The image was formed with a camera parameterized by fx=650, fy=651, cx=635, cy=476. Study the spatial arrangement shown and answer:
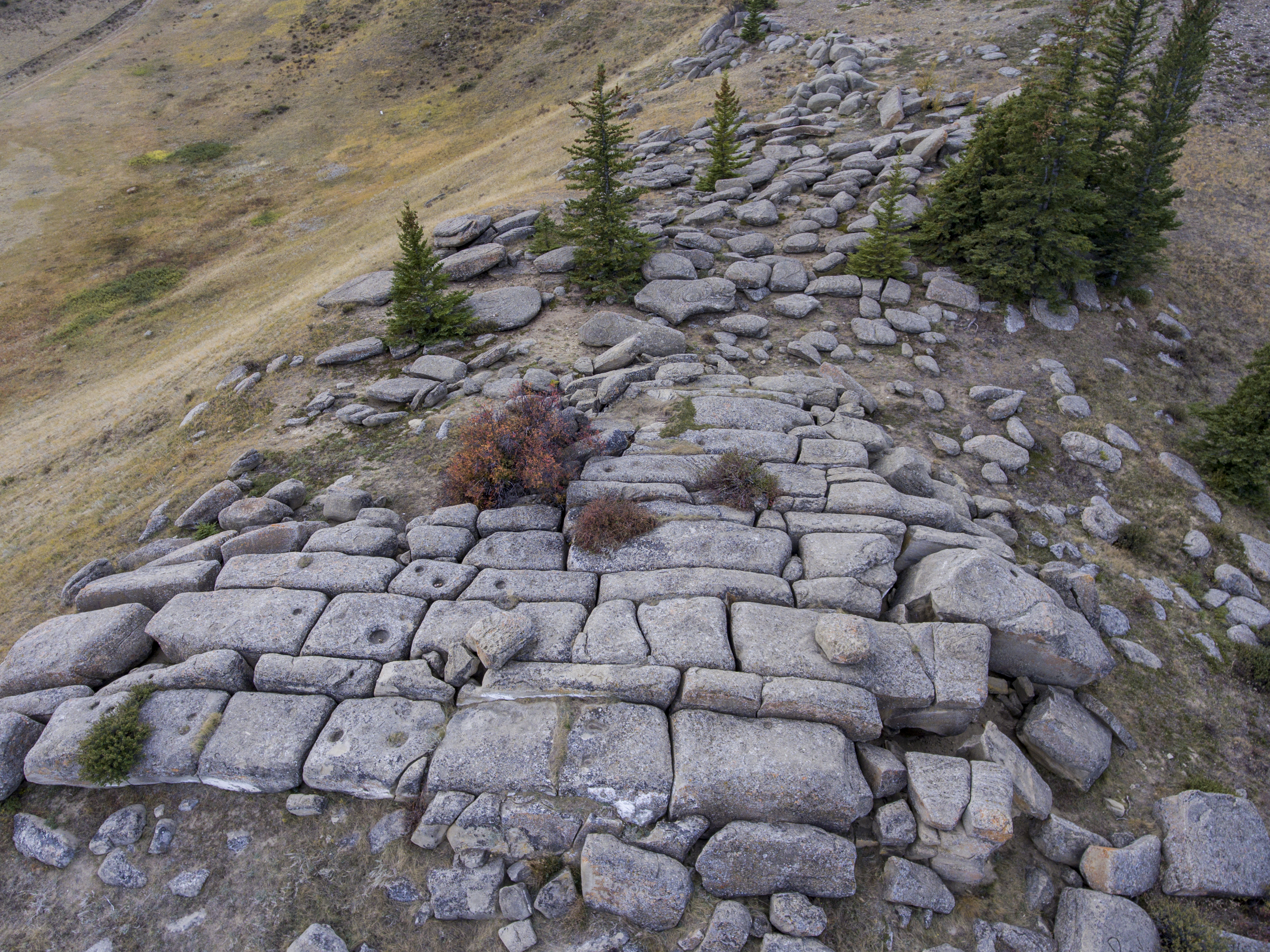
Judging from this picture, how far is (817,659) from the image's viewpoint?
900 cm

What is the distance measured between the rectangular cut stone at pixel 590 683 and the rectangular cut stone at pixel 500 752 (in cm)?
20

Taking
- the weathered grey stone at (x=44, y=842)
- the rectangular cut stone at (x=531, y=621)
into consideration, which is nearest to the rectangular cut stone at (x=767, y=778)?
the rectangular cut stone at (x=531, y=621)

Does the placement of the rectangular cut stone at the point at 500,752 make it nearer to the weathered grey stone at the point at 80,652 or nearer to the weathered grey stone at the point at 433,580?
the weathered grey stone at the point at 433,580

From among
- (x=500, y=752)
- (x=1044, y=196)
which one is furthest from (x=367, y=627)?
(x=1044, y=196)

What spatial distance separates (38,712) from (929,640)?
42.0 feet

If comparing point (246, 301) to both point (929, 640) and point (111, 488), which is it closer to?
point (111, 488)

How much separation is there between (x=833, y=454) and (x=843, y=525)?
2009mm

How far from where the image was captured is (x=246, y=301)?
31.3 m

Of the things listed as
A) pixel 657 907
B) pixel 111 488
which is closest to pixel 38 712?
pixel 657 907

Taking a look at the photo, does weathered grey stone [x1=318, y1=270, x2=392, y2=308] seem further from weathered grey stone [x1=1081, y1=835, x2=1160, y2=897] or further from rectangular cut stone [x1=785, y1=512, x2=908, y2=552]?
weathered grey stone [x1=1081, y1=835, x2=1160, y2=897]

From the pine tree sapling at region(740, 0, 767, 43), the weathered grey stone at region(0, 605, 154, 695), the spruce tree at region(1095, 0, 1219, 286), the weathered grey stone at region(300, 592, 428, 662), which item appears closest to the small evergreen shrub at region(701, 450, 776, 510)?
the weathered grey stone at region(300, 592, 428, 662)

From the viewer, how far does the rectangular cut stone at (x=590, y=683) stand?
8.66 metres

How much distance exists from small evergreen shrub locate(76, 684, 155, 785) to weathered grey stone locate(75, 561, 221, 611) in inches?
96.3

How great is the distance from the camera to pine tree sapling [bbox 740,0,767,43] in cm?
4050
